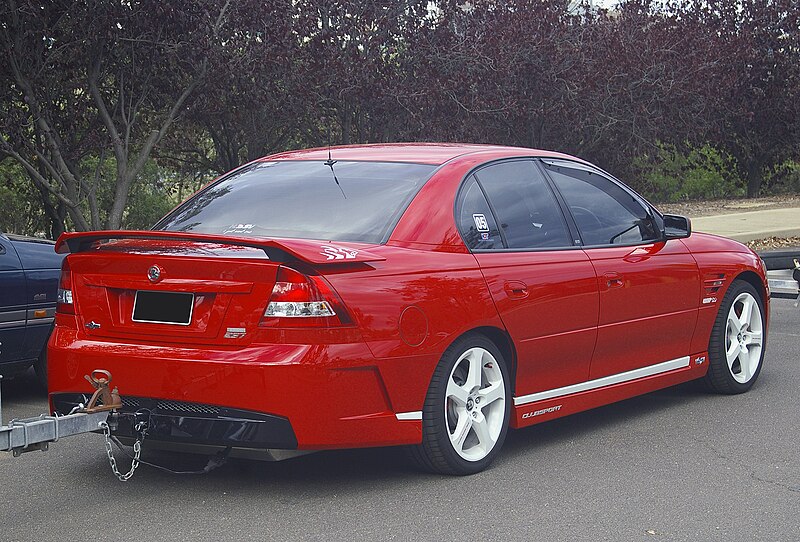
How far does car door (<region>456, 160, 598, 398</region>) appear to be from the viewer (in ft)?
19.9

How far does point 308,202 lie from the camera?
6.06 meters

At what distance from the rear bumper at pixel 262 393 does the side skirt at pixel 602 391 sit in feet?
3.25

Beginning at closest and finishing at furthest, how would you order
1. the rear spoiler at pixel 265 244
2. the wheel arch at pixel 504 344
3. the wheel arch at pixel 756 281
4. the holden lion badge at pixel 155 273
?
the rear spoiler at pixel 265 244 < the holden lion badge at pixel 155 273 < the wheel arch at pixel 504 344 < the wheel arch at pixel 756 281

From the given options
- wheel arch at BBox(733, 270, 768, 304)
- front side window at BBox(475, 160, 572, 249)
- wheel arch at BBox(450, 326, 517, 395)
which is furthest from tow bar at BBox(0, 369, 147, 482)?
wheel arch at BBox(733, 270, 768, 304)

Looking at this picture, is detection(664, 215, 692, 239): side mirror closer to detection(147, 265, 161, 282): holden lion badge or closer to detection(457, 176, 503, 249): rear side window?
detection(457, 176, 503, 249): rear side window

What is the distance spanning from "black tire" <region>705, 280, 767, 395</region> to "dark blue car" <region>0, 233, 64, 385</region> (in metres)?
4.23

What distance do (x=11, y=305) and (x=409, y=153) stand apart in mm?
2861

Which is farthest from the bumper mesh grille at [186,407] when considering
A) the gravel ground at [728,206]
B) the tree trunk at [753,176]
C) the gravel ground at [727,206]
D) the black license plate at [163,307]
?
the tree trunk at [753,176]

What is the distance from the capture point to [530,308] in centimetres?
615

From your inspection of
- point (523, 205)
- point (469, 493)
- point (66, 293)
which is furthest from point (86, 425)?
point (523, 205)

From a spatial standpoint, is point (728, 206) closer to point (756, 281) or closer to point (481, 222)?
point (756, 281)

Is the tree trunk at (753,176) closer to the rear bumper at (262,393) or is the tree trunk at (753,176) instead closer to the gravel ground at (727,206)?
the gravel ground at (727,206)

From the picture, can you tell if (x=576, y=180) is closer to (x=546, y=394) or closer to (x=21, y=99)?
(x=546, y=394)

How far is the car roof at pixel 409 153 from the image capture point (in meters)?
6.39
